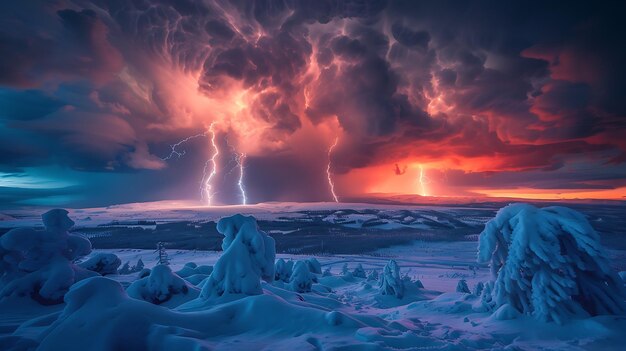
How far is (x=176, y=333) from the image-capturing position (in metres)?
5.78

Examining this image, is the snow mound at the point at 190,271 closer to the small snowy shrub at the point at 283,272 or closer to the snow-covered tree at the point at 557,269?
the small snowy shrub at the point at 283,272

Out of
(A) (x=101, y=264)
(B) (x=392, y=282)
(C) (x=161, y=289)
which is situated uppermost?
(C) (x=161, y=289)

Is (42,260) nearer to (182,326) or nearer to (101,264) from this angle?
(101,264)

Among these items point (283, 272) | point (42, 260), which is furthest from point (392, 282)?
point (42, 260)

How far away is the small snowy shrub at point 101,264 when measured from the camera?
65.9 feet

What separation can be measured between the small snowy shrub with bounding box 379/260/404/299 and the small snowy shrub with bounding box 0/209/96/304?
1688 cm

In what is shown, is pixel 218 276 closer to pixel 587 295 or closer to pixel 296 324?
pixel 296 324

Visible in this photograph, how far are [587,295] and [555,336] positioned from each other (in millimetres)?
2073

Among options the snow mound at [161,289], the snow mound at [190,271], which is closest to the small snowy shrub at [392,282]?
the snow mound at [161,289]

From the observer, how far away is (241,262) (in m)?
11.2

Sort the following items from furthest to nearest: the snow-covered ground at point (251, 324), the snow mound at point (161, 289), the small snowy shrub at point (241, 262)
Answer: the snow mound at point (161, 289), the small snowy shrub at point (241, 262), the snow-covered ground at point (251, 324)

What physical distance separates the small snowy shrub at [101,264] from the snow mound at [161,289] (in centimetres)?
1060

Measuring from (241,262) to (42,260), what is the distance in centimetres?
1020

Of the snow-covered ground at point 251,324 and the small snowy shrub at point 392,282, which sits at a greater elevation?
the snow-covered ground at point 251,324
